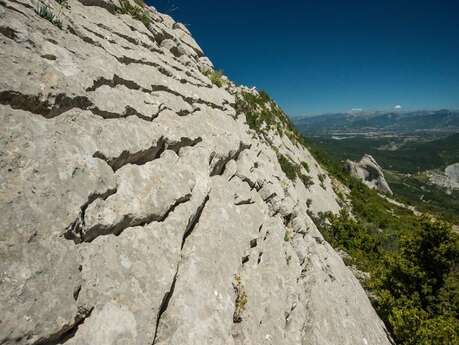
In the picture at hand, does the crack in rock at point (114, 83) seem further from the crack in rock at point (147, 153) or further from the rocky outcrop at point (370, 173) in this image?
the rocky outcrop at point (370, 173)

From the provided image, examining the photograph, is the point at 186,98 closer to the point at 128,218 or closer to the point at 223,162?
the point at 223,162

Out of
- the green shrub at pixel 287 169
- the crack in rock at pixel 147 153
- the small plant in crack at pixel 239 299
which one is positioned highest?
the crack in rock at pixel 147 153

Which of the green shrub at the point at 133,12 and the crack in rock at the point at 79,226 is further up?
the green shrub at the point at 133,12

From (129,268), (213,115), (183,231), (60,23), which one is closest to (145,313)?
(129,268)

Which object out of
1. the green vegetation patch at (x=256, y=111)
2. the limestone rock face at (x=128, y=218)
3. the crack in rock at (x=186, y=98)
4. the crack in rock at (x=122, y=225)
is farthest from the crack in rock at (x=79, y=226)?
the green vegetation patch at (x=256, y=111)

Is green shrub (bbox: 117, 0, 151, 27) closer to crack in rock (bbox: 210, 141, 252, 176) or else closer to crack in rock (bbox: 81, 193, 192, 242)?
crack in rock (bbox: 210, 141, 252, 176)

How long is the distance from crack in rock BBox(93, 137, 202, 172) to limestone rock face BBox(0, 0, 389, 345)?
0.06 meters

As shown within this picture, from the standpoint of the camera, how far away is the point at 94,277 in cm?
636

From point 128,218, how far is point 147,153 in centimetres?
282

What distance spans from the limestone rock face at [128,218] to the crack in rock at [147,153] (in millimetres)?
61

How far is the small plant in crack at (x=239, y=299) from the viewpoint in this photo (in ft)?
29.3

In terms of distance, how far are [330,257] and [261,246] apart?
683 centimetres

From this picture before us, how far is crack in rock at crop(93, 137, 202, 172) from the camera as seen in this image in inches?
328

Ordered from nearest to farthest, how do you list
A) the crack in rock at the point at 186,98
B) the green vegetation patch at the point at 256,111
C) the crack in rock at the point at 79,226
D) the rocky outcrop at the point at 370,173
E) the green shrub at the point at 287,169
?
the crack in rock at the point at 79,226, the crack in rock at the point at 186,98, the green vegetation patch at the point at 256,111, the green shrub at the point at 287,169, the rocky outcrop at the point at 370,173
